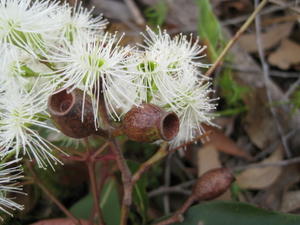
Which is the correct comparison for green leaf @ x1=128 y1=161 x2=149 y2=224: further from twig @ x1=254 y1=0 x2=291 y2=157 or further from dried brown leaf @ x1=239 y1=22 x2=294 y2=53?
dried brown leaf @ x1=239 y1=22 x2=294 y2=53

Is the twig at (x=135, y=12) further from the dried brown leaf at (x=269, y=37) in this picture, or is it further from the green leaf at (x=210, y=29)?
the dried brown leaf at (x=269, y=37)

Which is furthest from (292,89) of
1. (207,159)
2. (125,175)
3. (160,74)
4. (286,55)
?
(125,175)

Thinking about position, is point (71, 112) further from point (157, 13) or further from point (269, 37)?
point (269, 37)

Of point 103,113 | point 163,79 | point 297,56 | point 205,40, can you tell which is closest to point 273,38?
point 297,56

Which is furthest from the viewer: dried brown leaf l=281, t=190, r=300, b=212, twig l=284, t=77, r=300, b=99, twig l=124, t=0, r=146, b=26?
twig l=124, t=0, r=146, b=26

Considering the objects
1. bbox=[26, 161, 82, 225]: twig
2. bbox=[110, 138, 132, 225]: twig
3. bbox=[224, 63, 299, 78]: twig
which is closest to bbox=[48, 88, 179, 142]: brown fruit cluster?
bbox=[110, 138, 132, 225]: twig

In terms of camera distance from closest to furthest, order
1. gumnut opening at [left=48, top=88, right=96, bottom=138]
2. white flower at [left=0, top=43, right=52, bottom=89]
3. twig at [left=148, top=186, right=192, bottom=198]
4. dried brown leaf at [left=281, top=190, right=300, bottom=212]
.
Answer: gumnut opening at [left=48, top=88, right=96, bottom=138] → white flower at [left=0, top=43, right=52, bottom=89] → dried brown leaf at [left=281, top=190, right=300, bottom=212] → twig at [left=148, top=186, right=192, bottom=198]
